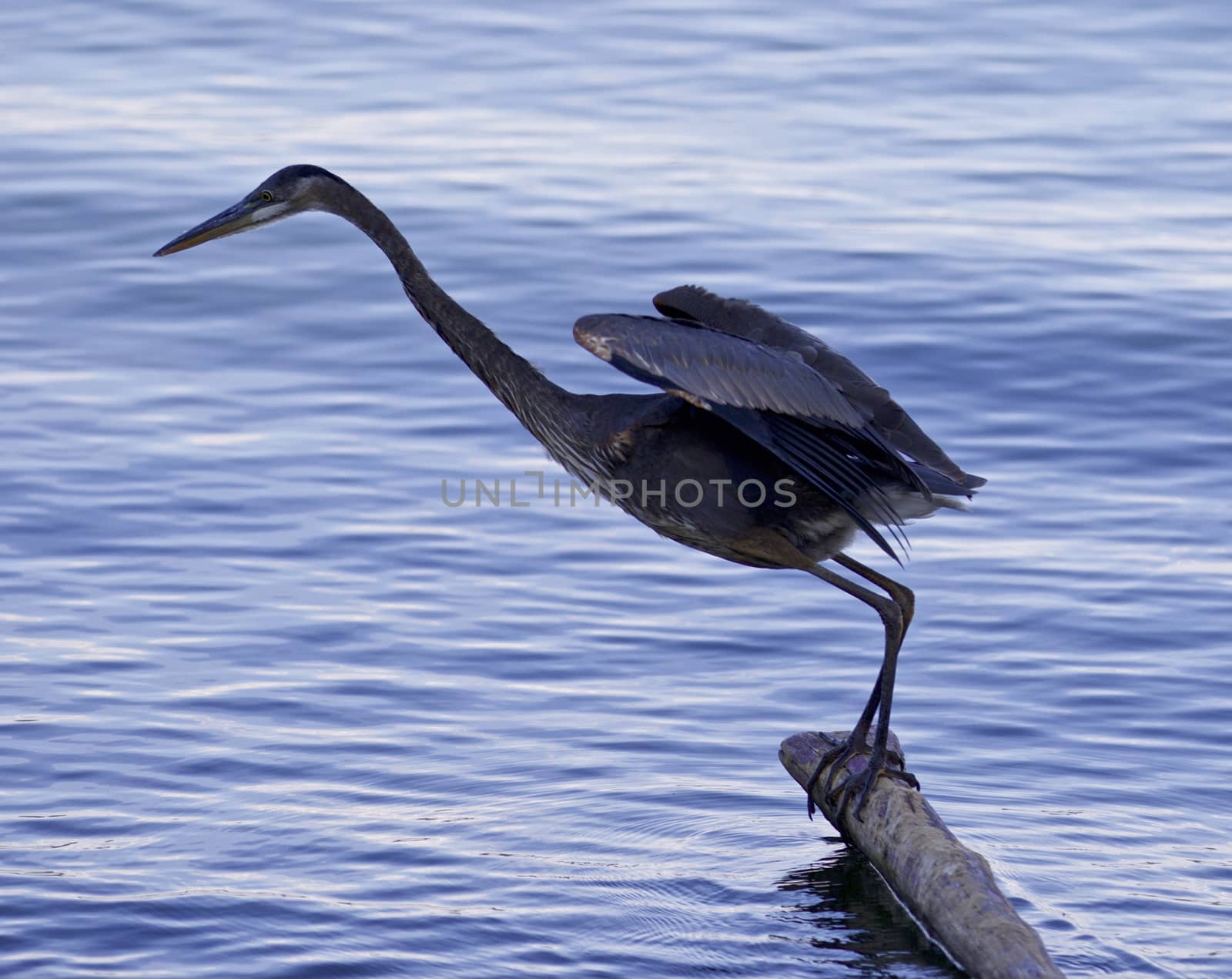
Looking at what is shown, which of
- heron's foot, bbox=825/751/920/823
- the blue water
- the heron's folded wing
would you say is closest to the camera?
the heron's folded wing

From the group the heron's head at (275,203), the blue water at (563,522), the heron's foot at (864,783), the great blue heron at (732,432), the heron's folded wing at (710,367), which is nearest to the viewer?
the heron's folded wing at (710,367)

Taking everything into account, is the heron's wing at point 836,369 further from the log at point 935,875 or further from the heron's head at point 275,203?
the heron's head at point 275,203

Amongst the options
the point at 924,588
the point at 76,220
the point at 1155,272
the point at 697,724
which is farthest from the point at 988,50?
the point at 697,724

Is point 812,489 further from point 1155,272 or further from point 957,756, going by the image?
point 1155,272

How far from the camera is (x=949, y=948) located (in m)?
5.89

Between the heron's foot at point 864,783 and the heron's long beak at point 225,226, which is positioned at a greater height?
the heron's long beak at point 225,226

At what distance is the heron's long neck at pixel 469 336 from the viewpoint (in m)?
7.09

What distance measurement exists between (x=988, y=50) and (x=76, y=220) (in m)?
9.15

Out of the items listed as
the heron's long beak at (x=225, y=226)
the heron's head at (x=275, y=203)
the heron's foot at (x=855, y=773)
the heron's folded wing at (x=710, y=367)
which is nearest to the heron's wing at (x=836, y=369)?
the heron's folded wing at (x=710, y=367)

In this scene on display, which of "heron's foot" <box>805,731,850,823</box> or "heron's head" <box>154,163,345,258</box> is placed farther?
"heron's head" <box>154,163,345,258</box>

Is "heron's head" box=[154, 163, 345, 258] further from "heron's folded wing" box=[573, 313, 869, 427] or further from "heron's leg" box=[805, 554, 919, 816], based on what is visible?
"heron's leg" box=[805, 554, 919, 816]

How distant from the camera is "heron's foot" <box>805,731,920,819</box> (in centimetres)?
661

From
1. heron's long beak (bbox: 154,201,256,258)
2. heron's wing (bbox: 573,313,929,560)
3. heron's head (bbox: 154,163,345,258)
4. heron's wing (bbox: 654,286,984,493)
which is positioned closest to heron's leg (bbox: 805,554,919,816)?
heron's wing (bbox: 573,313,929,560)

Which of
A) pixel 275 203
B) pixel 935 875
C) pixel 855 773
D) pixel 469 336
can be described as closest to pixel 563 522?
pixel 469 336
